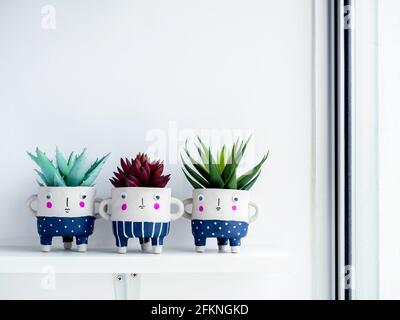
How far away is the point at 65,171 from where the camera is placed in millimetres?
962

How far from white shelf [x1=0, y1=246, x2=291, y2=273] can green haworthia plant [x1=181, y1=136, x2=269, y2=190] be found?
0.10 meters

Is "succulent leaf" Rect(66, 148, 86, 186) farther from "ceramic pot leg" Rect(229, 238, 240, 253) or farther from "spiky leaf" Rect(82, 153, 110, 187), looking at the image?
"ceramic pot leg" Rect(229, 238, 240, 253)

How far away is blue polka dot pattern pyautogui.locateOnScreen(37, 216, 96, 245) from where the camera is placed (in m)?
0.93

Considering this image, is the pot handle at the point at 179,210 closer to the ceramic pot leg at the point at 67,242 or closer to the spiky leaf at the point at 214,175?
the spiky leaf at the point at 214,175

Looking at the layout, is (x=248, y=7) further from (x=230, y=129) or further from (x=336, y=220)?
(x=336, y=220)

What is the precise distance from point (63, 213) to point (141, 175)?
0.12 meters

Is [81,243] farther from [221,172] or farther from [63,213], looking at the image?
[221,172]

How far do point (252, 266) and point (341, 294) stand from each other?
8.9 inches

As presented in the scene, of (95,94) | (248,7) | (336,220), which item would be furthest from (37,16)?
(336,220)

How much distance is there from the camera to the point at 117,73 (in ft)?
3.50

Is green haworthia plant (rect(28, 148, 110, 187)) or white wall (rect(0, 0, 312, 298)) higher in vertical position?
white wall (rect(0, 0, 312, 298))

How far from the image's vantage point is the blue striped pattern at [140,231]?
3.02 ft
